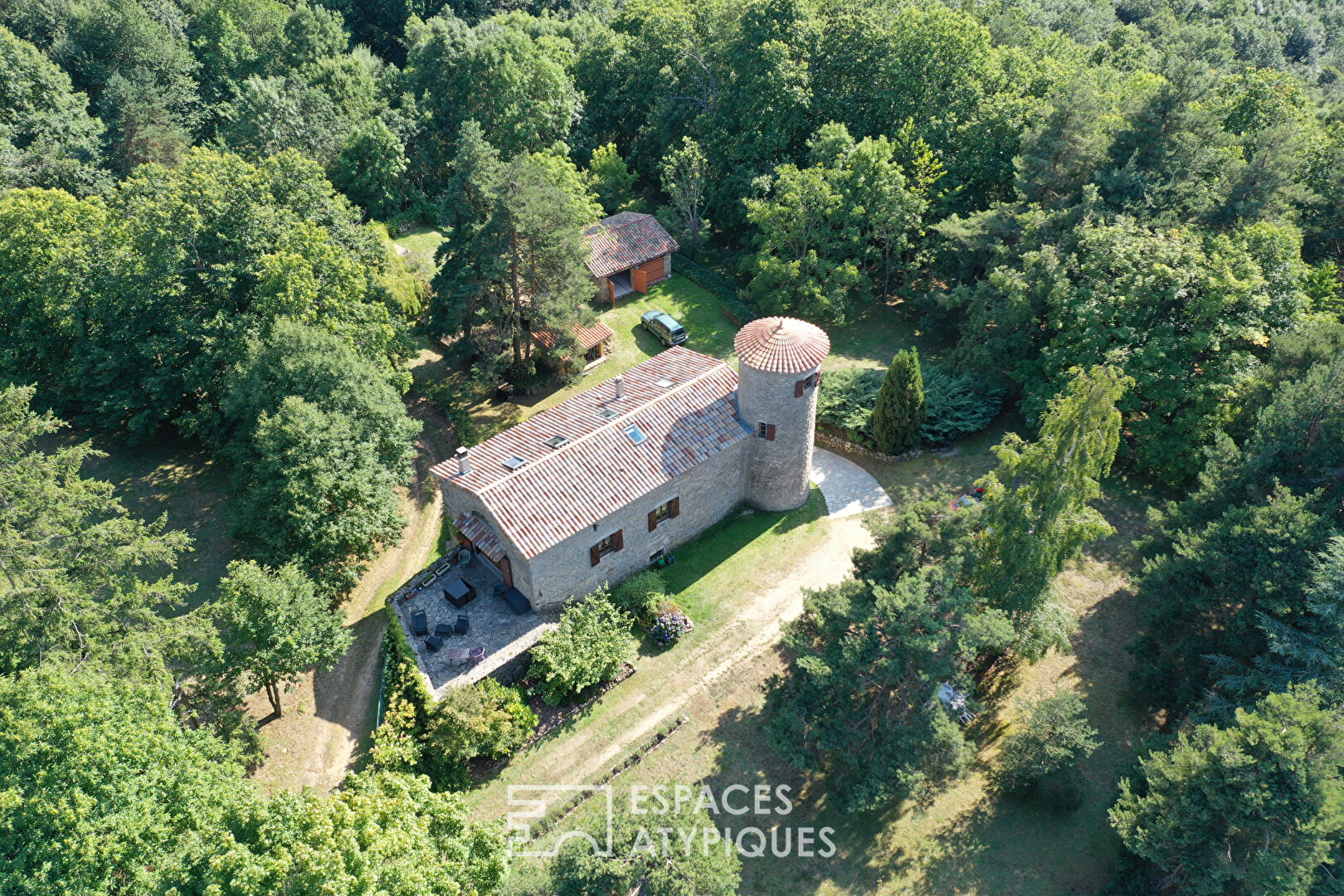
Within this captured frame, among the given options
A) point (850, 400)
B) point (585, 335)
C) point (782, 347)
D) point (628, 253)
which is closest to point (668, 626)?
point (782, 347)

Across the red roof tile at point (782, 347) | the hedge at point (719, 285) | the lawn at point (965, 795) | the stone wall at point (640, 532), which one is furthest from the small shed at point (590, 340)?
the lawn at point (965, 795)

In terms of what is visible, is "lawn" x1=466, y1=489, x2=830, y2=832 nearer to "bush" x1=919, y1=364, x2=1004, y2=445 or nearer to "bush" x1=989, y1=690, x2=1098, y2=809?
"bush" x1=919, y1=364, x2=1004, y2=445

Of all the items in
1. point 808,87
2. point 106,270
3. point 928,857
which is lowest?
point 928,857

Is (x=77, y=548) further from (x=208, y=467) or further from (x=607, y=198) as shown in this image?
(x=607, y=198)

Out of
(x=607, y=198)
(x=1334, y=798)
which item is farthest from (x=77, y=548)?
(x=607, y=198)

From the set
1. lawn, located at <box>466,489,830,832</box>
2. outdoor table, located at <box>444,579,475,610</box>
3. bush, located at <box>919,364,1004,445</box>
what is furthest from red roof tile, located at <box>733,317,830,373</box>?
outdoor table, located at <box>444,579,475,610</box>

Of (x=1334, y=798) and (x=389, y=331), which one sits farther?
(x=389, y=331)

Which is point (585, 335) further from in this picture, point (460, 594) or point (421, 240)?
point (421, 240)
